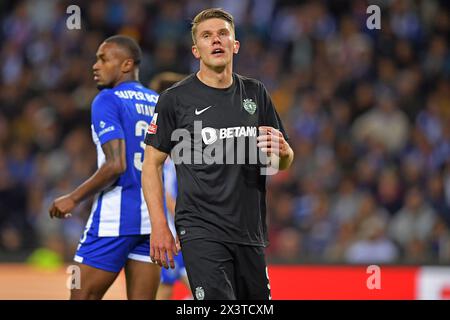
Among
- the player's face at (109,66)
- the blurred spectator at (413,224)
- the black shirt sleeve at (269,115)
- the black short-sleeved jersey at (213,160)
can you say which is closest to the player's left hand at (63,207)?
the player's face at (109,66)

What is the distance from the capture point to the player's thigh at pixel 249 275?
16.3 feet

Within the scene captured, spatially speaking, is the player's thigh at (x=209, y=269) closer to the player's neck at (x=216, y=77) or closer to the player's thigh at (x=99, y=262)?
the player's neck at (x=216, y=77)

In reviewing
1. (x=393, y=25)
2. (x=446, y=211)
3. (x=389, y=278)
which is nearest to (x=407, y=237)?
(x=446, y=211)

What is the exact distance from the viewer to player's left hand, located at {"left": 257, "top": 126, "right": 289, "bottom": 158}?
4.87m

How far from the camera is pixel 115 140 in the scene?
587 centimetres

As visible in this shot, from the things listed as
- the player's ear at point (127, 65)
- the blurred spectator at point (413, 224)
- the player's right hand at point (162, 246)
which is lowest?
the blurred spectator at point (413, 224)

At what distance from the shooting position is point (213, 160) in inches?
197

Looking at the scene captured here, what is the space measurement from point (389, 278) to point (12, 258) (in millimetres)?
4359

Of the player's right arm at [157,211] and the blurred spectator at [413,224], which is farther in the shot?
the blurred spectator at [413,224]

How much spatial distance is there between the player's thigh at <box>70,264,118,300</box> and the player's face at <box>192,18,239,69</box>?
5.45ft

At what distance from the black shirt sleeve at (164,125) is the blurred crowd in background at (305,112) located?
5.42 metres

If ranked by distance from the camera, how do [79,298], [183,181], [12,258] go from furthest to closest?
1. [12,258]
2. [79,298]
3. [183,181]
